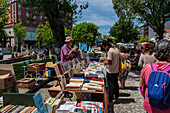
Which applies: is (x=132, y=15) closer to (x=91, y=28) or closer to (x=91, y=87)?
(x=91, y=87)

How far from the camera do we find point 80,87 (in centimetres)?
301

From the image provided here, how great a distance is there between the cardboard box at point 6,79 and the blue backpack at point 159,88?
7.51 feet

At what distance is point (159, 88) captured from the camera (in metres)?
1.67

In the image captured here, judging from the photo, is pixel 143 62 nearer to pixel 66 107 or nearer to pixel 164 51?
pixel 164 51

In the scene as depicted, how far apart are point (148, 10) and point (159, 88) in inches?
552

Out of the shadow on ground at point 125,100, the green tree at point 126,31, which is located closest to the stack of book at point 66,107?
the shadow on ground at point 125,100

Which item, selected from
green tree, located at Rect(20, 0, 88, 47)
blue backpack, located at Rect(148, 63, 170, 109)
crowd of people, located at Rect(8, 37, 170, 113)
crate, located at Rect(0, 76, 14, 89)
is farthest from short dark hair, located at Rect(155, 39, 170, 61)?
green tree, located at Rect(20, 0, 88, 47)

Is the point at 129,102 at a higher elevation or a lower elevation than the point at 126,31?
lower

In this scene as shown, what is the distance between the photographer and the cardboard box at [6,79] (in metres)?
2.32

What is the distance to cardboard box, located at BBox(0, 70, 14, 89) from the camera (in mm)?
2315

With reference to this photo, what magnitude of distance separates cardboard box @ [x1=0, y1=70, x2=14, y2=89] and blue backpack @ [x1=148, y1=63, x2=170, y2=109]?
7.51 feet

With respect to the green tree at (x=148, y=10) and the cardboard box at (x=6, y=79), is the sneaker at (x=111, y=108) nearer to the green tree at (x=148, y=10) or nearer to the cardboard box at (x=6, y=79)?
the cardboard box at (x=6, y=79)

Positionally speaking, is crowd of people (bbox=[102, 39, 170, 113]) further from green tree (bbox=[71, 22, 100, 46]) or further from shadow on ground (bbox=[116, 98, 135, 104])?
green tree (bbox=[71, 22, 100, 46])

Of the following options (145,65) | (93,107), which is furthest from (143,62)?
(93,107)
